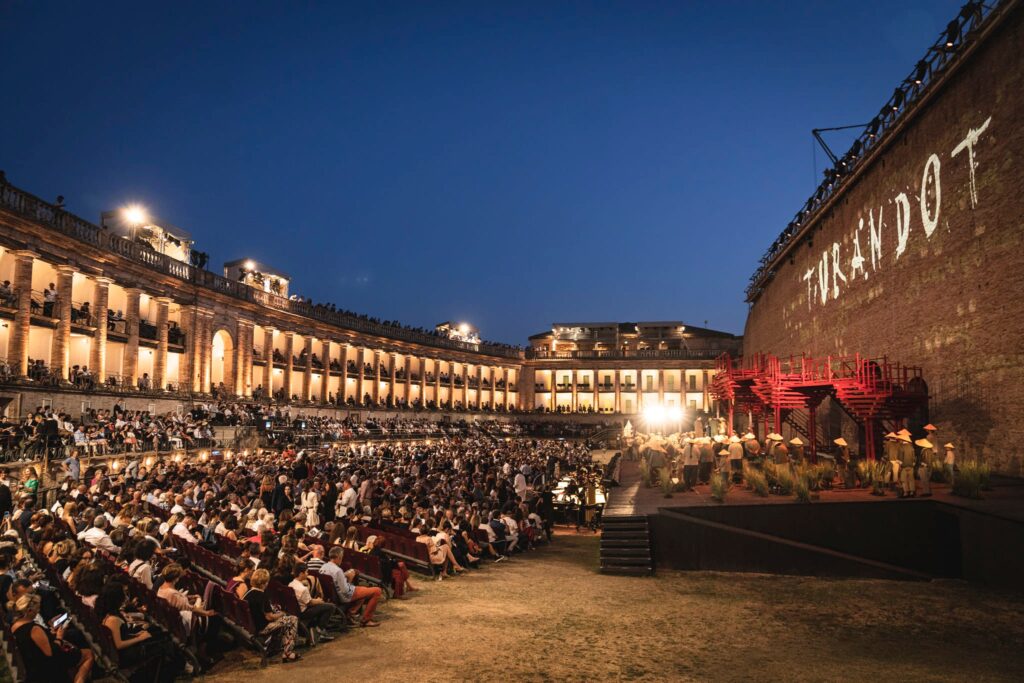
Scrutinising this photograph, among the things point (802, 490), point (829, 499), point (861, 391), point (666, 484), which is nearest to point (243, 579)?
point (802, 490)

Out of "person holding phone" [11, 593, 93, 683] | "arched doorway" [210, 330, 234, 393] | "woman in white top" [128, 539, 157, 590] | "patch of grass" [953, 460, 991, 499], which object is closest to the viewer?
"person holding phone" [11, 593, 93, 683]

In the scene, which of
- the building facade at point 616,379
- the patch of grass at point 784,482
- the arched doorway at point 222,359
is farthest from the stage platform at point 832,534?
the building facade at point 616,379

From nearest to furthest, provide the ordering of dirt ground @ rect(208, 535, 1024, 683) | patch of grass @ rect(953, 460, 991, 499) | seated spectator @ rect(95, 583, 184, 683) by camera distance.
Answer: seated spectator @ rect(95, 583, 184, 683)
dirt ground @ rect(208, 535, 1024, 683)
patch of grass @ rect(953, 460, 991, 499)

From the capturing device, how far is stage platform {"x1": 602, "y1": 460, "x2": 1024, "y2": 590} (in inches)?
589

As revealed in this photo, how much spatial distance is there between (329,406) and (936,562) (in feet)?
162

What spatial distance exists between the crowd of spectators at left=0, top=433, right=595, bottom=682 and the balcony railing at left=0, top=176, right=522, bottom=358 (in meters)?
14.5

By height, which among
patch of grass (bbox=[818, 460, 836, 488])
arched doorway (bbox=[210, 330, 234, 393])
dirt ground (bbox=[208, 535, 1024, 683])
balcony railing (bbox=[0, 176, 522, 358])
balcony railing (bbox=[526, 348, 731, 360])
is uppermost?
balcony railing (bbox=[0, 176, 522, 358])

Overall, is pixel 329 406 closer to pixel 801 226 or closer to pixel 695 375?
pixel 801 226

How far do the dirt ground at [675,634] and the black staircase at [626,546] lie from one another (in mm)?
589

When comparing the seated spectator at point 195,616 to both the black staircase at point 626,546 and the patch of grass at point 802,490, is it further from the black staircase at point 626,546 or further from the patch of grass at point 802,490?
the patch of grass at point 802,490

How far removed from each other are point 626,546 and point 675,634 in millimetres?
5452

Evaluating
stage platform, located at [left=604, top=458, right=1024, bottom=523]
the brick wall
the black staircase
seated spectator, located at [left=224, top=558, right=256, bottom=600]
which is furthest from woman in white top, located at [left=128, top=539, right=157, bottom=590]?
the brick wall

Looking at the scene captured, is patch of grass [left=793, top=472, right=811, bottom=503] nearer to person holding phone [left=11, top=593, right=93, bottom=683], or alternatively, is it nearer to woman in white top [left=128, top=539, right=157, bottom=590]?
woman in white top [left=128, top=539, right=157, bottom=590]

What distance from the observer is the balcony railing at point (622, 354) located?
300 ft
